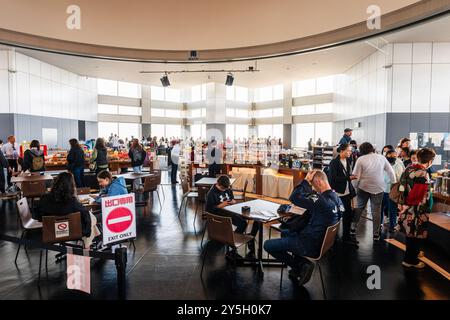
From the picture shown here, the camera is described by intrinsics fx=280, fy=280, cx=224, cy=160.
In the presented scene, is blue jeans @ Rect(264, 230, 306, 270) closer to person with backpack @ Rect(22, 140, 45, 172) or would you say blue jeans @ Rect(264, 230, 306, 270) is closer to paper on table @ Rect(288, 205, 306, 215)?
paper on table @ Rect(288, 205, 306, 215)

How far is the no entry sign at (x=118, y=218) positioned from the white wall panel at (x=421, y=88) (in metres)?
9.54

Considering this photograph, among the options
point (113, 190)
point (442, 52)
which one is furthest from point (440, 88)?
point (113, 190)

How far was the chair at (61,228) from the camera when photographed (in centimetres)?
309

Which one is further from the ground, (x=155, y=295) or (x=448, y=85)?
→ (x=448, y=85)

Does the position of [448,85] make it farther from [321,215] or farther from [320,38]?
[321,215]

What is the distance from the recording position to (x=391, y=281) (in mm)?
3281

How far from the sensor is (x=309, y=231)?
2.90 meters

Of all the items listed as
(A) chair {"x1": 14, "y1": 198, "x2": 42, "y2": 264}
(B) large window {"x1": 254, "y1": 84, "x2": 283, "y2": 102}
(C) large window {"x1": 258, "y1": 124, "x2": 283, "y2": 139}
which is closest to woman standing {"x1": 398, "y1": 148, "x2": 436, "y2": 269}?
(A) chair {"x1": 14, "y1": 198, "x2": 42, "y2": 264}

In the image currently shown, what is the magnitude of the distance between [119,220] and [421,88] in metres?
10.0

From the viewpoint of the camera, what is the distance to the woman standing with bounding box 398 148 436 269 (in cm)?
342

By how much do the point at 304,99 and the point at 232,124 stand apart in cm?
520
